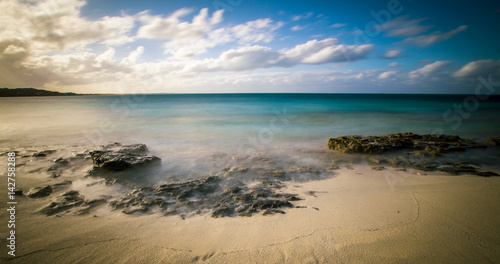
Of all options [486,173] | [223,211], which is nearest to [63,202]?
[223,211]

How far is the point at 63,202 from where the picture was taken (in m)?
3.81

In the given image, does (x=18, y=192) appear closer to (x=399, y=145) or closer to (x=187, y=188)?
(x=187, y=188)

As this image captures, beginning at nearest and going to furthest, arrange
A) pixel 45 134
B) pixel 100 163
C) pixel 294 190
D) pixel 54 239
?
pixel 54 239
pixel 294 190
pixel 100 163
pixel 45 134

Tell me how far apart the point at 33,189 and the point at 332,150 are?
30.6 feet

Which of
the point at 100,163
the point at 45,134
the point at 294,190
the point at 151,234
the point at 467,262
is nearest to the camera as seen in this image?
the point at 467,262

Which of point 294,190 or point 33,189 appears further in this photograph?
point 294,190

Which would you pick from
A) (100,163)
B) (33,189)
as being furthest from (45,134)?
(33,189)

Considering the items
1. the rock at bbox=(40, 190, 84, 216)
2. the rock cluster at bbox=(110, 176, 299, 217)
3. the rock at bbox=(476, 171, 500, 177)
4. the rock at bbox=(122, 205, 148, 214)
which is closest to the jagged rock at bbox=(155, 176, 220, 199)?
the rock cluster at bbox=(110, 176, 299, 217)

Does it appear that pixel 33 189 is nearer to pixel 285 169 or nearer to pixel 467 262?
pixel 285 169

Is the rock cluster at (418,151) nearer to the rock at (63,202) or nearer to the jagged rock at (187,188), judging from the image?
the jagged rock at (187,188)

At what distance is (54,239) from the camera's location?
2.80m

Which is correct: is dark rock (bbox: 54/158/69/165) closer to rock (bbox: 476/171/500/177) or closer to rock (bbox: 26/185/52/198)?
rock (bbox: 26/185/52/198)

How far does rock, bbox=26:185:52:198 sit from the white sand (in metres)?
0.20

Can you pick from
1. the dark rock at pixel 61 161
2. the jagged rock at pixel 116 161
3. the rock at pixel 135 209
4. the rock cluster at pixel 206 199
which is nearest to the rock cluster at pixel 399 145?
the rock cluster at pixel 206 199
